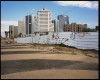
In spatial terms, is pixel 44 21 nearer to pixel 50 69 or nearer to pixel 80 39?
pixel 80 39

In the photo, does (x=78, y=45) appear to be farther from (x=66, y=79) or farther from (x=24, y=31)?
(x=24, y=31)

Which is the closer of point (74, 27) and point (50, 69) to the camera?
point (50, 69)

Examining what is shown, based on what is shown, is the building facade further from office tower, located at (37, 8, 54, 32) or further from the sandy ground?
the sandy ground

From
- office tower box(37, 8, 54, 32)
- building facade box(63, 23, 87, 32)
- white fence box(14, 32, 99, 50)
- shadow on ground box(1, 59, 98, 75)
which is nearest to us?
shadow on ground box(1, 59, 98, 75)

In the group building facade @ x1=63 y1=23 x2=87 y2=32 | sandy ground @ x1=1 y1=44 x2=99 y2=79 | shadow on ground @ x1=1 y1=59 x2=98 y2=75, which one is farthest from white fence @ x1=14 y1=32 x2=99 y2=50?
building facade @ x1=63 y1=23 x2=87 y2=32

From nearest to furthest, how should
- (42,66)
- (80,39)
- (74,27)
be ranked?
(42,66)
(80,39)
(74,27)

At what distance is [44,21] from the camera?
141 metres

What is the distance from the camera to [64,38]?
40312mm

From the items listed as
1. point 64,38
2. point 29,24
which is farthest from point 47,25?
point 64,38

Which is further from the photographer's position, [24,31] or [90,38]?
[24,31]

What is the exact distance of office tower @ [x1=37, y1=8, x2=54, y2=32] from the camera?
13750cm

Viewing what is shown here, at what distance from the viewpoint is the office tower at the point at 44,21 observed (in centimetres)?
13750

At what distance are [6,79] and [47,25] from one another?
127338mm

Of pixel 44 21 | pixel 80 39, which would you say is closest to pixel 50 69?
pixel 80 39
